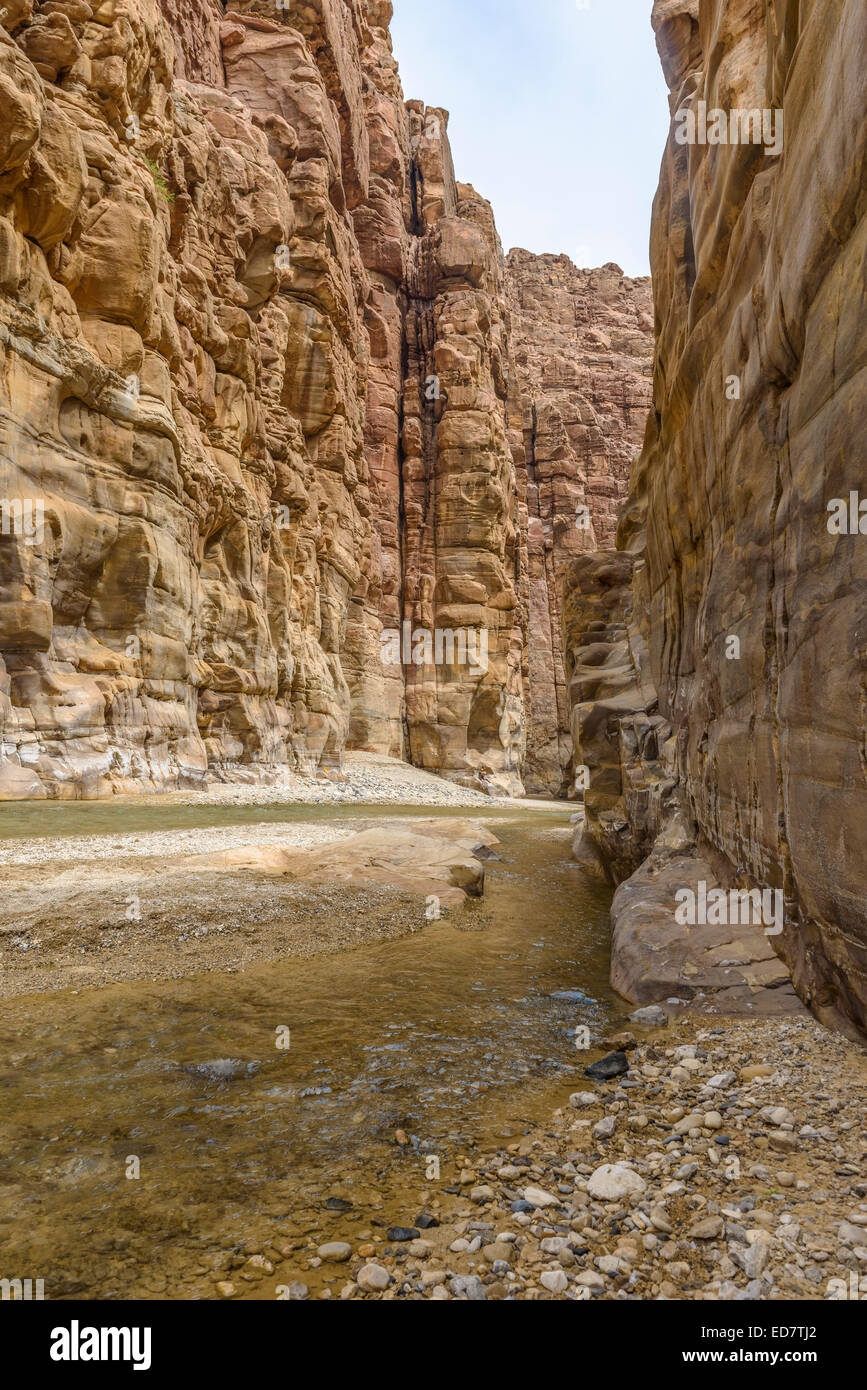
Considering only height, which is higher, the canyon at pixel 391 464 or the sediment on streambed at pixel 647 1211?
the canyon at pixel 391 464

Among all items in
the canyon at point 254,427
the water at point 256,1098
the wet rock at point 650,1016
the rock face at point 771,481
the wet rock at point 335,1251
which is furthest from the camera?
the canyon at point 254,427

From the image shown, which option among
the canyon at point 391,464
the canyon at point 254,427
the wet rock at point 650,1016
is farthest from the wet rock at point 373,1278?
the canyon at point 254,427

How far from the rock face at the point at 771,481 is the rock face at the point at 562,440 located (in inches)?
2113

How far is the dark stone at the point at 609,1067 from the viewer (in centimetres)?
470

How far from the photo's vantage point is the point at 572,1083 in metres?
4.64

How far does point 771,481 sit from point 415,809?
82.9 ft

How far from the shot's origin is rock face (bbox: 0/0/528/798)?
2056 cm

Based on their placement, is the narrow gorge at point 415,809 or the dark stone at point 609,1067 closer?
the narrow gorge at point 415,809

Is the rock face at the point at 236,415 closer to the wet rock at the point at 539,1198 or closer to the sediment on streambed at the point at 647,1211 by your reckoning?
the sediment on streambed at the point at 647,1211

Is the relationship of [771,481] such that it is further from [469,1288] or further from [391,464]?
[391,464]

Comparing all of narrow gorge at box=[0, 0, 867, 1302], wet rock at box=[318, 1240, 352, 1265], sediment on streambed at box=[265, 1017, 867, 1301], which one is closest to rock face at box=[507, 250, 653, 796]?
narrow gorge at box=[0, 0, 867, 1302]

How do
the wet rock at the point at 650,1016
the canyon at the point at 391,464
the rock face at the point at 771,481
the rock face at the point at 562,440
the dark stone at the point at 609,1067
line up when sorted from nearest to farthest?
1. the rock face at the point at 771,481
2. the dark stone at the point at 609,1067
3. the canyon at the point at 391,464
4. the wet rock at the point at 650,1016
5. the rock face at the point at 562,440

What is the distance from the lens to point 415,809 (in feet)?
100.0
